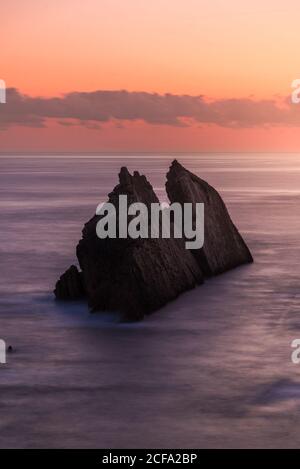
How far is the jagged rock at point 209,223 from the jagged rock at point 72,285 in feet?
18.5

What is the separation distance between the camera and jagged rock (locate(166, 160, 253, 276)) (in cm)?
3588

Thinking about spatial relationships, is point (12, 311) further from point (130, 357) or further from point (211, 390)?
point (211, 390)

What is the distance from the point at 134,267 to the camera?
93.1 ft

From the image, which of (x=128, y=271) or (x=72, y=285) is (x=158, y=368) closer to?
(x=128, y=271)

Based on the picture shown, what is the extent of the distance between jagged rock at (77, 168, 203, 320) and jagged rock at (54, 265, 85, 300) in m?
1.15

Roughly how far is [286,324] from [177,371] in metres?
6.84

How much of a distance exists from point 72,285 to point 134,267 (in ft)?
12.2

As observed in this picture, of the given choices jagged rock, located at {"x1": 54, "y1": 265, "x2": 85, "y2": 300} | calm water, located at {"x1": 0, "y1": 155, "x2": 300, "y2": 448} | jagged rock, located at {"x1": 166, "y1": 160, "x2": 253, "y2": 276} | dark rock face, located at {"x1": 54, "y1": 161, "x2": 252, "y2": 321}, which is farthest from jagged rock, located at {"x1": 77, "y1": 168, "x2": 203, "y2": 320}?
jagged rock, located at {"x1": 166, "y1": 160, "x2": 253, "y2": 276}

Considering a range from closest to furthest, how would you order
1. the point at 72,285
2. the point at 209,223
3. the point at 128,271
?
the point at 128,271, the point at 72,285, the point at 209,223

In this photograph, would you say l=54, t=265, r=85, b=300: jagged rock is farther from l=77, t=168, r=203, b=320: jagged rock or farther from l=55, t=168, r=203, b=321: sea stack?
l=77, t=168, r=203, b=320: jagged rock

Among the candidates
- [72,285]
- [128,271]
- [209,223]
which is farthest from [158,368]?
[209,223]

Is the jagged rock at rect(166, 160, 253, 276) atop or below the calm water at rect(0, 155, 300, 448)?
atop
